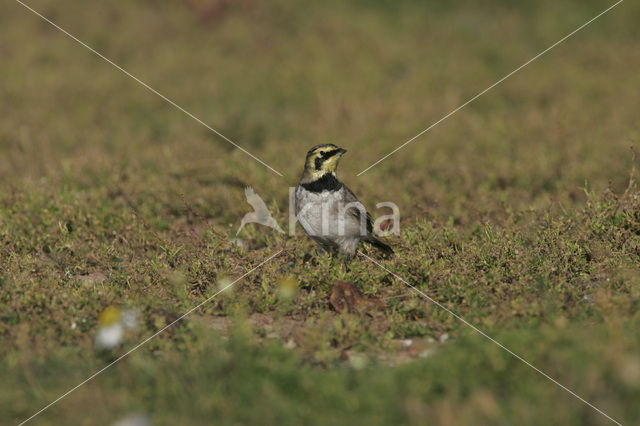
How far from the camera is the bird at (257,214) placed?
7180mm

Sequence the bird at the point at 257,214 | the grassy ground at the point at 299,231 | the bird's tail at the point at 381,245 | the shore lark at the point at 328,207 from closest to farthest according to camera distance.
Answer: the grassy ground at the point at 299,231, the shore lark at the point at 328,207, the bird's tail at the point at 381,245, the bird at the point at 257,214

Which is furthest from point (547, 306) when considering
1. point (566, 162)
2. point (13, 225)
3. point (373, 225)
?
point (13, 225)

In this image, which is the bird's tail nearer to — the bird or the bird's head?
the bird's head

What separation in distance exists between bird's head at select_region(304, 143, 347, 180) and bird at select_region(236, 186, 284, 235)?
1.10m

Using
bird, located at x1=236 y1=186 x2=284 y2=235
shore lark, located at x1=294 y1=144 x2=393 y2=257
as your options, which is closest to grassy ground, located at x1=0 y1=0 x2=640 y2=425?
bird, located at x1=236 y1=186 x2=284 y2=235

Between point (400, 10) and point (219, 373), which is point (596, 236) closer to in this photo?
point (219, 373)

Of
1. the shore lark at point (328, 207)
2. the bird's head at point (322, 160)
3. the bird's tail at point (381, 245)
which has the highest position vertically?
the bird's head at point (322, 160)

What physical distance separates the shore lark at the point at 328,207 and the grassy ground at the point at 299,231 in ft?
0.97

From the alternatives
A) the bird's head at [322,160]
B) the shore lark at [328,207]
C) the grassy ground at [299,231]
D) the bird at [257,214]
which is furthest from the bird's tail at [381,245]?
the bird at [257,214]

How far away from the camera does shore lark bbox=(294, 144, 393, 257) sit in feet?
19.6

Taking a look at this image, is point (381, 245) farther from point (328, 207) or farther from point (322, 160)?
point (322, 160)

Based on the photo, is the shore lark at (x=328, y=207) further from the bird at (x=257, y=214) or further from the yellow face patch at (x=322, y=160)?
the bird at (x=257, y=214)

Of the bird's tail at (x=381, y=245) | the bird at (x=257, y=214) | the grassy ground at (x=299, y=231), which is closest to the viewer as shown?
the grassy ground at (x=299, y=231)

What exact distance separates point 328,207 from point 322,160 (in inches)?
16.0
